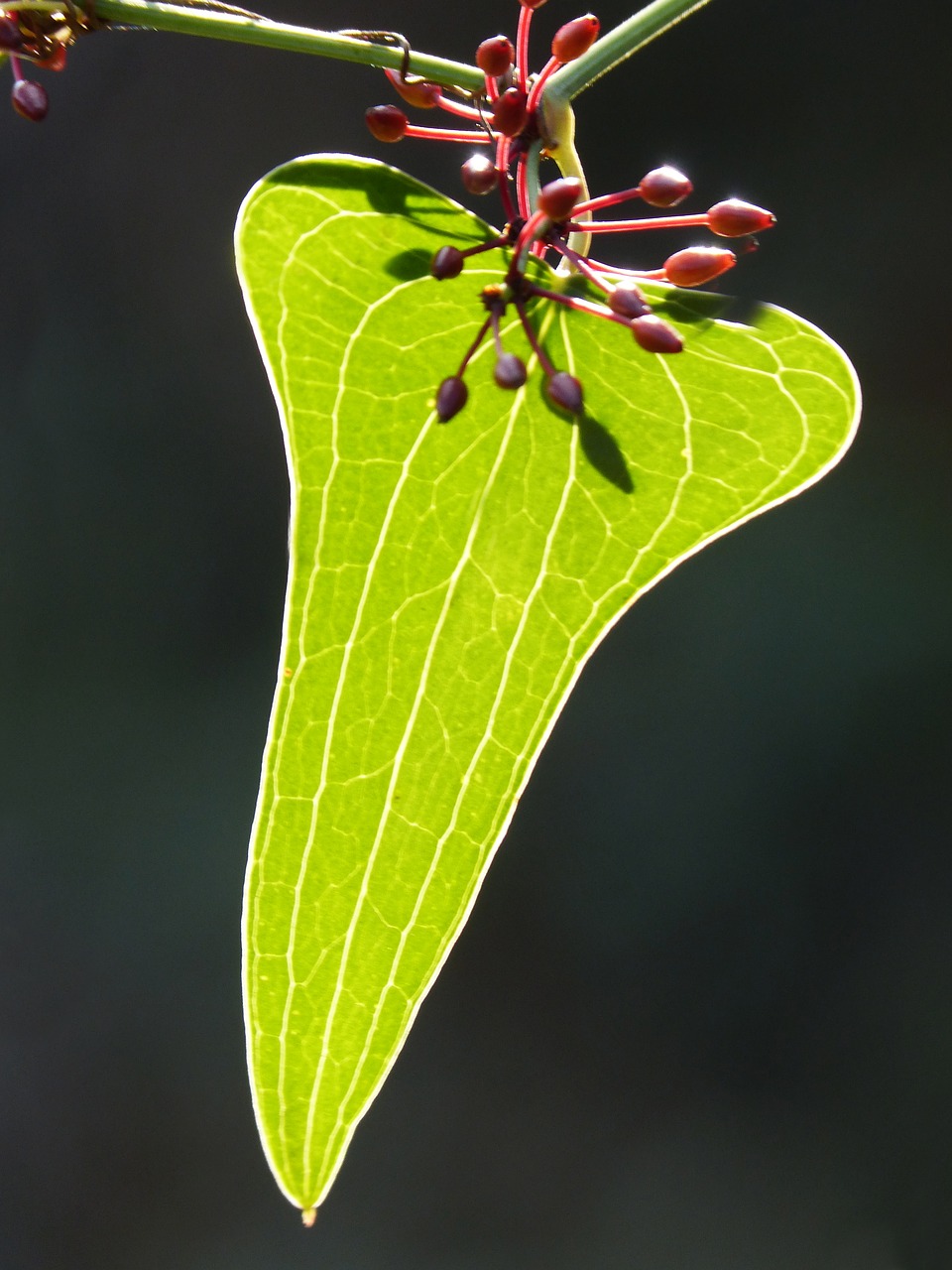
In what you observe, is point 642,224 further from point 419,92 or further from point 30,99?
point 30,99

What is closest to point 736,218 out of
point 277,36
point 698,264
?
point 698,264

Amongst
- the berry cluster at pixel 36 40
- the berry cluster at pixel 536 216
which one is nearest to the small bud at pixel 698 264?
the berry cluster at pixel 536 216

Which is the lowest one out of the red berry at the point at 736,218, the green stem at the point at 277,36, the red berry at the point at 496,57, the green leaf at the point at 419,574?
the green leaf at the point at 419,574

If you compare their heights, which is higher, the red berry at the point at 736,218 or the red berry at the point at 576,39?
the red berry at the point at 576,39

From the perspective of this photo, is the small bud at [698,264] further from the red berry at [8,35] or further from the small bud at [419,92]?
the red berry at [8,35]

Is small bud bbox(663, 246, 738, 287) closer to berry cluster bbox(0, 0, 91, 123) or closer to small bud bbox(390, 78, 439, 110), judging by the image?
small bud bbox(390, 78, 439, 110)

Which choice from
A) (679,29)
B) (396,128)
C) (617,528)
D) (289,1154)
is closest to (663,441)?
(617,528)
